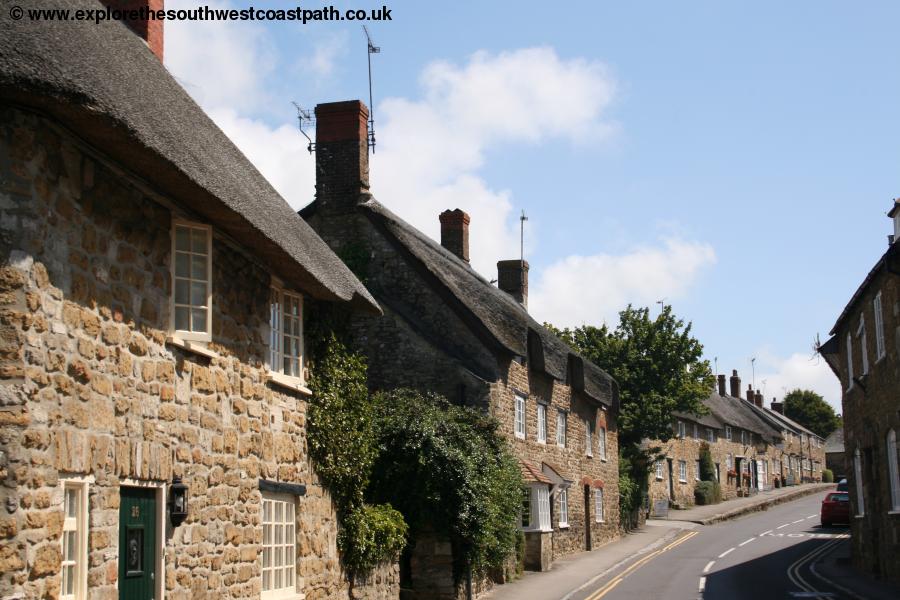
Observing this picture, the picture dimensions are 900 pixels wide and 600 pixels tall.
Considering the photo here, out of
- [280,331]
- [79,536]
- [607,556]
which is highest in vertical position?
[280,331]

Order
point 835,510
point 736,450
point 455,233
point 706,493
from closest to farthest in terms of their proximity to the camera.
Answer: point 455,233, point 835,510, point 706,493, point 736,450

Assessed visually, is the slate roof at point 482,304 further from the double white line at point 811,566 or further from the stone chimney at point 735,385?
the stone chimney at point 735,385

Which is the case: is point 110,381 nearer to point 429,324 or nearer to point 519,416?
point 429,324

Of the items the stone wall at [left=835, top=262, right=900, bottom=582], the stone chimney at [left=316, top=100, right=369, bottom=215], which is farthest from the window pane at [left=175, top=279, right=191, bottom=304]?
the stone chimney at [left=316, top=100, right=369, bottom=215]

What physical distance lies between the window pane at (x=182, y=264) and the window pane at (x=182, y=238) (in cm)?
8

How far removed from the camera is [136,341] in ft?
32.0

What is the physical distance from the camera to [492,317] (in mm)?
25406

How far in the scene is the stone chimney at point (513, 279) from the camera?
3703 centimetres

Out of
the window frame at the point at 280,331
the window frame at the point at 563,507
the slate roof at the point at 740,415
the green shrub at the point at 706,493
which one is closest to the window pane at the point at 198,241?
the window frame at the point at 280,331

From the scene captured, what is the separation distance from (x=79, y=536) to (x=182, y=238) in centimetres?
347

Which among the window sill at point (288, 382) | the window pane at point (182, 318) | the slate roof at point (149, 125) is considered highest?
the slate roof at point (149, 125)

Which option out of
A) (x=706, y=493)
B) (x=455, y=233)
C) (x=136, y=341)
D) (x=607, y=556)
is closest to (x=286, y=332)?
(x=136, y=341)

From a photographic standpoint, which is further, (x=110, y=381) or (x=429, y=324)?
(x=429, y=324)

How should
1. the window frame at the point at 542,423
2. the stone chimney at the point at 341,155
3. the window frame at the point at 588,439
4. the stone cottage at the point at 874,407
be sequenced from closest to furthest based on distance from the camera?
the stone cottage at the point at 874,407 → the stone chimney at the point at 341,155 → the window frame at the point at 542,423 → the window frame at the point at 588,439
